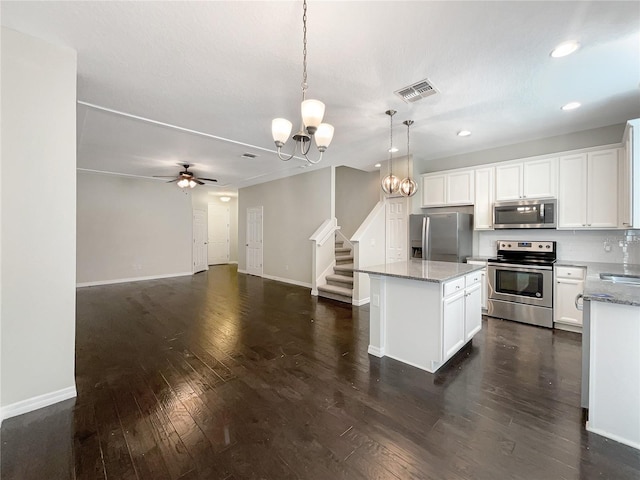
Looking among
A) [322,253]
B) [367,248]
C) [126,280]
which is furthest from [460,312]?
[126,280]

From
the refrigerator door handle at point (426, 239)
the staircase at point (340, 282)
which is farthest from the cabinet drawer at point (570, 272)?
the staircase at point (340, 282)

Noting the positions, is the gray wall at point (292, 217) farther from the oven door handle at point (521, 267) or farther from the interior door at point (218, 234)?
the oven door handle at point (521, 267)

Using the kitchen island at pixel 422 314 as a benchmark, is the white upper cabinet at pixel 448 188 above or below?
above

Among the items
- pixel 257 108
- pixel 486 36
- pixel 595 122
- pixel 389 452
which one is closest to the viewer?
pixel 389 452

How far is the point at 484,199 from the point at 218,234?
961cm

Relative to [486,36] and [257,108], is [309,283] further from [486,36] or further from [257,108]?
[486,36]

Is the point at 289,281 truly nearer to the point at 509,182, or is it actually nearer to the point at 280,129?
the point at 509,182

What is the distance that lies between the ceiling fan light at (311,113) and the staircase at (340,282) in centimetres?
379

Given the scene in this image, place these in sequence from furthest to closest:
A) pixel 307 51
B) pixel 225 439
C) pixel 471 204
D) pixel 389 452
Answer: pixel 471 204 → pixel 307 51 → pixel 225 439 → pixel 389 452

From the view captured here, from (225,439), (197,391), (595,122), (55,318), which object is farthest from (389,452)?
(595,122)

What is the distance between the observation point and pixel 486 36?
2051mm

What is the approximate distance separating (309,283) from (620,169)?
5.60 meters

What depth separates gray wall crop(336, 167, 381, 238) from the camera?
7.20 m

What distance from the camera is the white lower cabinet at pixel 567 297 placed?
11.9ft
